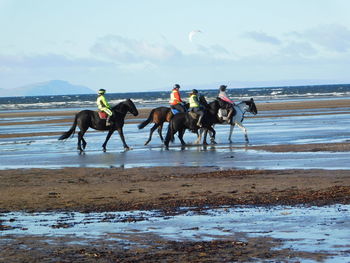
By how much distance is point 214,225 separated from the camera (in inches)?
398

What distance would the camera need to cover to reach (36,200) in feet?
43.9

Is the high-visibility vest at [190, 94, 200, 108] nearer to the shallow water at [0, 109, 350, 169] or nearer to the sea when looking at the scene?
the shallow water at [0, 109, 350, 169]

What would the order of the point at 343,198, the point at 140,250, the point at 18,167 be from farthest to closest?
the point at 18,167, the point at 343,198, the point at 140,250

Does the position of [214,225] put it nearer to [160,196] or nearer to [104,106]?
[160,196]

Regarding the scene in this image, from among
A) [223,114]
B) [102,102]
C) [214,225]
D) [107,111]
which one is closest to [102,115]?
[107,111]

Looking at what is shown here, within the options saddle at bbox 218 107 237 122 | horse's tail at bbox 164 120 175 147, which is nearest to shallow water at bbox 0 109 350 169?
horse's tail at bbox 164 120 175 147

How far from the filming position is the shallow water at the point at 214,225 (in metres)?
9.07

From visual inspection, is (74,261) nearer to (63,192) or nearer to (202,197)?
(202,197)

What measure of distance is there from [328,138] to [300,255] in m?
18.7

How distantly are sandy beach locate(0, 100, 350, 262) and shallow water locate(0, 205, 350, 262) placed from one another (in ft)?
0.93

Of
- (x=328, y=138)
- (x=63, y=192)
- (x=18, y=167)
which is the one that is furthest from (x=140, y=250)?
(x=328, y=138)

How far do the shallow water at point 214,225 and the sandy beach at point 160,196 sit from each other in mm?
284

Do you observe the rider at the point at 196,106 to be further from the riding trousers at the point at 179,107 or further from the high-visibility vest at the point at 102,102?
the high-visibility vest at the point at 102,102

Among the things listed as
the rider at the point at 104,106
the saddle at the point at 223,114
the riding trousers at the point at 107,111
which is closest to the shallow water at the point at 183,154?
the saddle at the point at 223,114
